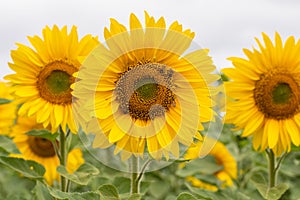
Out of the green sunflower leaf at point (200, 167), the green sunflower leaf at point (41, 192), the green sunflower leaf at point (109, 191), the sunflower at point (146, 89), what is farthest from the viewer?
the green sunflower leaf at point (200, 167)

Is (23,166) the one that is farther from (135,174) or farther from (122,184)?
(135,174)

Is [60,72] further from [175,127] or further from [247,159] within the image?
[247,159]

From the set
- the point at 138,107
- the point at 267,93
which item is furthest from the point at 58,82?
the point at 267,93

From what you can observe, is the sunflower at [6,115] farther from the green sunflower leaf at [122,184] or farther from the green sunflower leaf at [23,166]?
the green sunflower leaf at [122,184]

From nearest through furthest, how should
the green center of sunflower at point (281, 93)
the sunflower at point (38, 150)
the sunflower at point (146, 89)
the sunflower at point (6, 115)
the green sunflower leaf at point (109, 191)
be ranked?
the sunflower at point (146, 89) → the green sunflower leaf at point (109, 191) → the green center of sunflower at point (281, 93) → the sunflower at point (38, 150) → the sunflower at point (6, 115)

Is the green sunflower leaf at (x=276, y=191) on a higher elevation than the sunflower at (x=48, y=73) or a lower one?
lower

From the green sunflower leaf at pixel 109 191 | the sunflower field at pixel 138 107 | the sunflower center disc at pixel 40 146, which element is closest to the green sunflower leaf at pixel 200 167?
the sunflower field at pixel 138 107

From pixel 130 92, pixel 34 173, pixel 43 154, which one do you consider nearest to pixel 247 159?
pixel 43 154

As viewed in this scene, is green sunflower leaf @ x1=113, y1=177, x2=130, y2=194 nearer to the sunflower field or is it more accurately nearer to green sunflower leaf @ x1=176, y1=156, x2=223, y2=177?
the sunflower field
